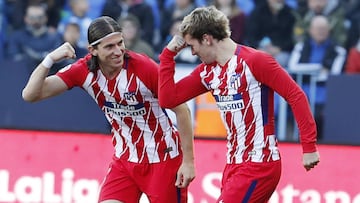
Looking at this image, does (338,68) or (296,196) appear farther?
(338,68)

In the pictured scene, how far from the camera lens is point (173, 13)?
1492 cm

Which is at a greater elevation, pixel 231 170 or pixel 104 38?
pixel 104 38

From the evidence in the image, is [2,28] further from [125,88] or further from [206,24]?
[206,24]

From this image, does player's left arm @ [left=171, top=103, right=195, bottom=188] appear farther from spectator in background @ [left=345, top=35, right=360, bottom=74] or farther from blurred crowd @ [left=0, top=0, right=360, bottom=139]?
spectator in background @ [left=345, top=35, right=360, bottom=74]

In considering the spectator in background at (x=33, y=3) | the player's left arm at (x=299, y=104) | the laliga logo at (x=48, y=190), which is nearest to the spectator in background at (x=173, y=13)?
the spectator in background at (x=33, y=3)

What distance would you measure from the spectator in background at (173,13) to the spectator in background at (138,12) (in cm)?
16

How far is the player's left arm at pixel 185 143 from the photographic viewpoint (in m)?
8.19

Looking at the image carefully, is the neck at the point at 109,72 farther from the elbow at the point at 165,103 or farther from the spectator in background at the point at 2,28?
the spectator in background at the point at 2,28

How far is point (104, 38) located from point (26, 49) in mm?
7072

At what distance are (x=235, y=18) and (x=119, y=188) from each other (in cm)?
650

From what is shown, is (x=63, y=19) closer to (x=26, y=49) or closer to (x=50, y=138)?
(x=26, y=49)

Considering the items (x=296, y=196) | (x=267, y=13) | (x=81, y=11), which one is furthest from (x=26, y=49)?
(x=296, y=196)

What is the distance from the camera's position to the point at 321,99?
13.1 meters

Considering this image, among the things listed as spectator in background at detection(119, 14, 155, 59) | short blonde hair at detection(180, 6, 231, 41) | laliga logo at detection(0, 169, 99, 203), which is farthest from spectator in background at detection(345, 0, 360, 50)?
short blonde hair at detection(180, 6, 231, 41)
